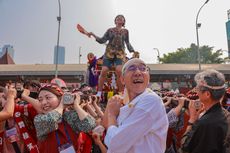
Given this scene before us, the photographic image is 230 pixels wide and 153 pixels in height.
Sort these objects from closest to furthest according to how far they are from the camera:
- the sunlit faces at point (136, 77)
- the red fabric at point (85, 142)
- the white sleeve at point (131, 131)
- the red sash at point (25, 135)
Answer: the white sleeve at point (131, 131), the sunlit faces at point (136, 77), the red sash at point (25, 135), the red fabric at point (85, 142)

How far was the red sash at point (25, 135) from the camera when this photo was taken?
2.75m

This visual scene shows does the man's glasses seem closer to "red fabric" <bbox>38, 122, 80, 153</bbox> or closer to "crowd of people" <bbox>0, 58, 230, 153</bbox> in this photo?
"crowd of people" <bbox>0, 58, 230, 153</bbox>

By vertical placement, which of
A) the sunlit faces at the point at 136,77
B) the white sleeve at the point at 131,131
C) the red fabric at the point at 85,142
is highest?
the sunlit faces at the point at 136,77

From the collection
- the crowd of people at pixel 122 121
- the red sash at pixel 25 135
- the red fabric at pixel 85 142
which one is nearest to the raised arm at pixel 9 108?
the crowd of people at pixel 122 121

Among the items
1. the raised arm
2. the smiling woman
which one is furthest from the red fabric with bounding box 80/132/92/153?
the raised arm

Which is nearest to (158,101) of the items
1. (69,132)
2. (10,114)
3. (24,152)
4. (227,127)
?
(227,127)

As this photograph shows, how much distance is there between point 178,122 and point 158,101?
2212 millimetres

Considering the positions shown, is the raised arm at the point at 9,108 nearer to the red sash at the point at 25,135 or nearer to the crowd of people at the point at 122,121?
the crowd of people at the point at 122,121

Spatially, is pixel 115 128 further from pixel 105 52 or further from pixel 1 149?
pixel 105 52

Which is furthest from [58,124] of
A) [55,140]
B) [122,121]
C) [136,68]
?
[136,68]

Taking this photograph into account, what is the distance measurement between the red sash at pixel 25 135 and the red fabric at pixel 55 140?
262 mm

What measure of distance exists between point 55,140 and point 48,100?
1.29 feet

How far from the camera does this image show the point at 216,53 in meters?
48.0

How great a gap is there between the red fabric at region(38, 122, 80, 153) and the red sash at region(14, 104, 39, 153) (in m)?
0.26
